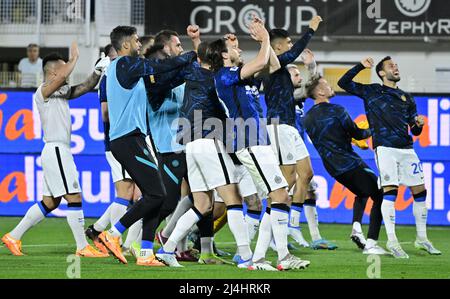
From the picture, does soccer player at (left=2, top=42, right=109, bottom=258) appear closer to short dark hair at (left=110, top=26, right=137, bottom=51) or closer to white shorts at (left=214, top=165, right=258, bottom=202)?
short dark hair at (left=110, top=26, right=137, bottom=51)

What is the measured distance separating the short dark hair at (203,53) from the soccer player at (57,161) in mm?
1744

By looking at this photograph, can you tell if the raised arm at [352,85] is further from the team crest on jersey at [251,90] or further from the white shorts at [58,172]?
the white shorts at [58,172]

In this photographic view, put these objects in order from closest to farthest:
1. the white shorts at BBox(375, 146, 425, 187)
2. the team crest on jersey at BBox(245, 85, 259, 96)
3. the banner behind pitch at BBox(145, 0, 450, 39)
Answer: the team crest on jersey at BBox(245, 85, 259, 96) < the white shorts at BBox(375, 146, 425, 187) < the banner behind pitch at BBox(145, 0, 450, 39)

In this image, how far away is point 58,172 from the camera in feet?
46.8

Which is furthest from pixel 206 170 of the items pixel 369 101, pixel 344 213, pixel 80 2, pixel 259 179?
pixel 80 2

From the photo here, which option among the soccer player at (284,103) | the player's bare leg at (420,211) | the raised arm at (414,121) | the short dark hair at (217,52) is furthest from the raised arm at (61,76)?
the player's bare leg at (420,211)

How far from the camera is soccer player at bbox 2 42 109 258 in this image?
1409 cm

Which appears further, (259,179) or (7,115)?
(7,115)

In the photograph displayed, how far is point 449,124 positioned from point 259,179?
7394 millimetres

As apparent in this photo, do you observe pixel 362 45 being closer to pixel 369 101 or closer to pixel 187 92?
pixel 369 101

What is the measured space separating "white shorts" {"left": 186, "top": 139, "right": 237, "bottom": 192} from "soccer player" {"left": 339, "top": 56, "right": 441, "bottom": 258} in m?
2.75

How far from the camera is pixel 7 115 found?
1981 centimetres

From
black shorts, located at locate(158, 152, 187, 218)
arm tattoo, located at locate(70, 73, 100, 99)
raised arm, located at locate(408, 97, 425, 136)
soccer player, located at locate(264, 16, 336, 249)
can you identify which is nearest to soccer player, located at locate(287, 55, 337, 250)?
soccer player, located at locate(264, 16, 336, 249)

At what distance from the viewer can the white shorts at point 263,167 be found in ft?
39.7
